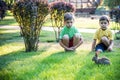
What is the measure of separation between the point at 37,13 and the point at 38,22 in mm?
243

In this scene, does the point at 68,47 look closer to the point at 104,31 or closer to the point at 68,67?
the point at 104,31

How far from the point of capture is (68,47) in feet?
26.7

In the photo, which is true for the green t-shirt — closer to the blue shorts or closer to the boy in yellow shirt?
the boy in yellow shirt

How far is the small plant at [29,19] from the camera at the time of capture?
8.34 metres

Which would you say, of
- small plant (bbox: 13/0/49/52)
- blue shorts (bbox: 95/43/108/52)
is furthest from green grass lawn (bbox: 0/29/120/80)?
small plant (bbox: 13/0/49/52)

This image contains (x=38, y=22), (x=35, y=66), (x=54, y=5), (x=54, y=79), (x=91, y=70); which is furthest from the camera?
(x=54, y=5)

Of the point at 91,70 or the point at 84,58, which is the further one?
the point at 84,58

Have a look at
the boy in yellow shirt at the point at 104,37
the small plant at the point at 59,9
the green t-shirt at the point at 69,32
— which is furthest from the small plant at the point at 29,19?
the small plant at the point at 59,9

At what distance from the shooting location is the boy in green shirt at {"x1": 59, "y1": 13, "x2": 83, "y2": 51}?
807cm

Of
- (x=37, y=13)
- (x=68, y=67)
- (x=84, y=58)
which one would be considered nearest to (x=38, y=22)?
(x=37, y=13)

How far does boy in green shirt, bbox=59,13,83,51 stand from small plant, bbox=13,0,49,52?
2.58 ft

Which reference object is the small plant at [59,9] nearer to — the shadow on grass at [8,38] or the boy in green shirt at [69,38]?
the shadow on grass at [8,38]

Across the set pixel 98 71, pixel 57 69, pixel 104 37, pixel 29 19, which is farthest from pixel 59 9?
pixel 98 71

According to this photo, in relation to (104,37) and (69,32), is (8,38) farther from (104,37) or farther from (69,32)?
(104,37)
